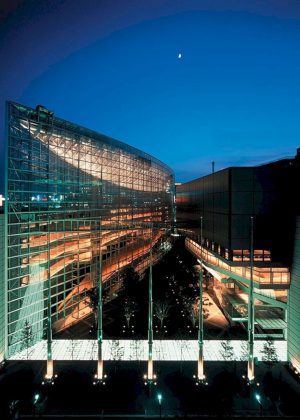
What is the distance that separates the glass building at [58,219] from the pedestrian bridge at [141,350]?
2.61 meters

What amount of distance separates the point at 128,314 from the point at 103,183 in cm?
1836

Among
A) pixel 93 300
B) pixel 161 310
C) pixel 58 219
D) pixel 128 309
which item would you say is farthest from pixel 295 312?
pixel 58 219

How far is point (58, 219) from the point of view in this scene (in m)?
27.7

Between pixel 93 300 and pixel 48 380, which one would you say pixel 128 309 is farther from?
pixel 48 380

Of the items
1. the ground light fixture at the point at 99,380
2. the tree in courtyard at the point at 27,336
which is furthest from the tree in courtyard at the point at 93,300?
the ground light fixture at the point at 99,380

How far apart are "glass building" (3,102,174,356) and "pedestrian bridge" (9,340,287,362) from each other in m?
2.61

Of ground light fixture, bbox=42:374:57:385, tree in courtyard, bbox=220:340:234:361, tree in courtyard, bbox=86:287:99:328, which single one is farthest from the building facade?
ground light fixture, bbox=42:374:57:385

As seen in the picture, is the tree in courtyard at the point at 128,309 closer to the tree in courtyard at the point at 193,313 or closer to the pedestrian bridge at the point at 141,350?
the pedestrian bridge at the point at 141,350

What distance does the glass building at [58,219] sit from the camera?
76.6ft

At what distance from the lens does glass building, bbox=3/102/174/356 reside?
76.6 feet

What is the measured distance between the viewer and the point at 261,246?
79.4 feet

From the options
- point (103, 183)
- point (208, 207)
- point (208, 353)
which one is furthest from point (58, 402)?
point (208, 207)

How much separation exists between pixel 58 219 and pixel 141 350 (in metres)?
17.1

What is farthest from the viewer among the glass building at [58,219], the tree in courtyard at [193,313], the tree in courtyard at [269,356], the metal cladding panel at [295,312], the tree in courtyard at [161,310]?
the tree in courtyard at [193,313]
